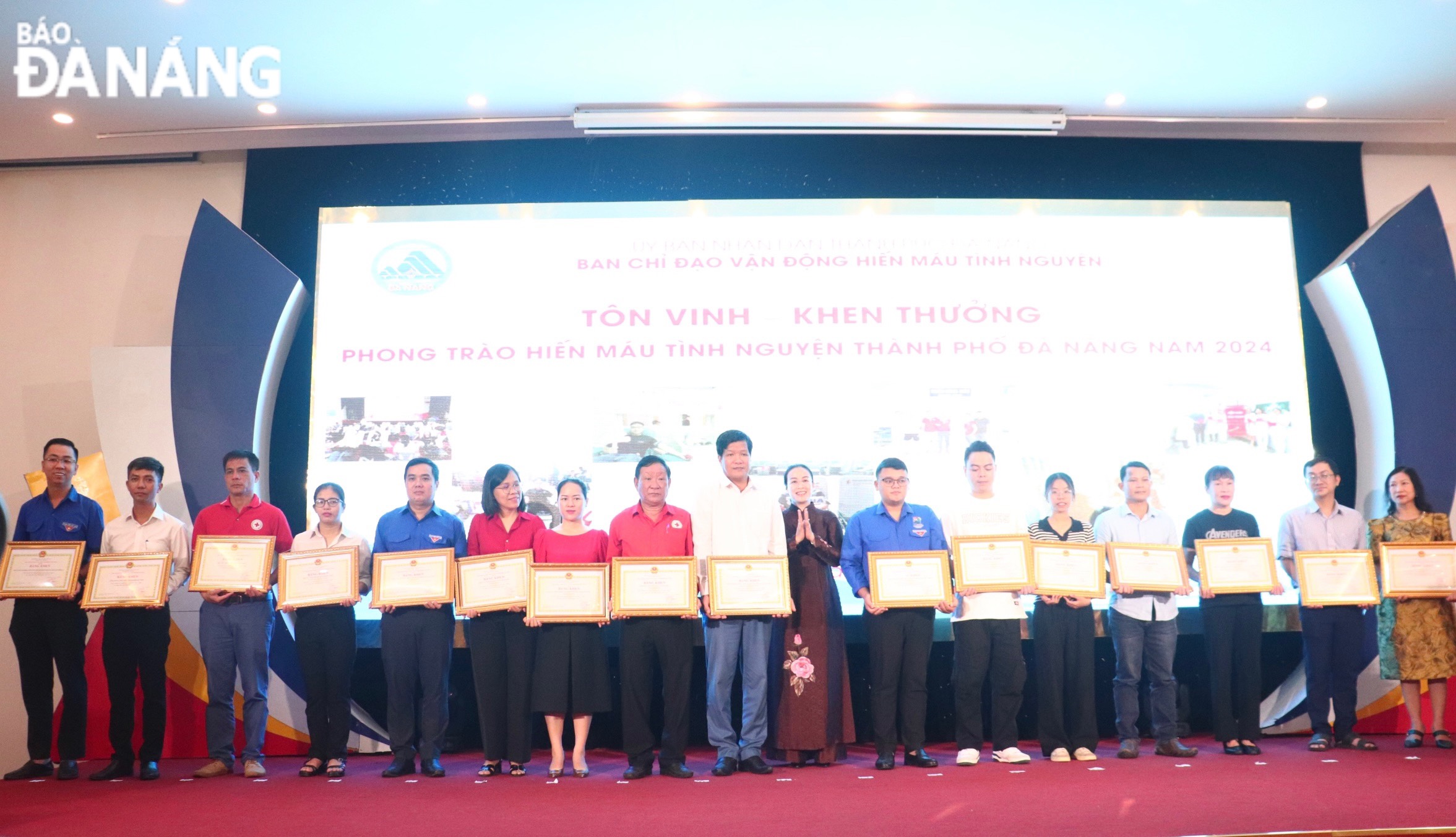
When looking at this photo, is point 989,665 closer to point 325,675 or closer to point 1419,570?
point 1419,570

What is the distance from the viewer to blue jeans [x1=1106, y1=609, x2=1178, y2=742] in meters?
4.62

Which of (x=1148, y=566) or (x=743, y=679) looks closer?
(x=743, y=679)

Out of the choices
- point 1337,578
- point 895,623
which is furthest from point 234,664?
point 1337,578

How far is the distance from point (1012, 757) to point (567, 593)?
2084 mm

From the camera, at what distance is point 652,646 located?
4312 mm

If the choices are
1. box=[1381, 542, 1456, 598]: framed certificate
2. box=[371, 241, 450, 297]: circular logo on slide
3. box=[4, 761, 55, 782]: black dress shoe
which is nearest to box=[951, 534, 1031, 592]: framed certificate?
box=[1381, 542, 1456, 598]: framed certificate

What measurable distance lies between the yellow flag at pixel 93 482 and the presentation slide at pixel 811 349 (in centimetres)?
104

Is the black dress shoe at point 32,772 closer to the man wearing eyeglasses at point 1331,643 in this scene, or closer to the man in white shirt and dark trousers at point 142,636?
the man in white shirt and dark trousers at point 142,636

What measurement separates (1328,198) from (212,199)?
675 cm

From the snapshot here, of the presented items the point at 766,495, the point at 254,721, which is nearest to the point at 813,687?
the point at 766,495

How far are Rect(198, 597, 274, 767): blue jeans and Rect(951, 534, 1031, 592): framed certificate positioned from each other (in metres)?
3.16

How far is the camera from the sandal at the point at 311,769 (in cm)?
435

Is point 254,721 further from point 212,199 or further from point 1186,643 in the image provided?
→ point 1186,643

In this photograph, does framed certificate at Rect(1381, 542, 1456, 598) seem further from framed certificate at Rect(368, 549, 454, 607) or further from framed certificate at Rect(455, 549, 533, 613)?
framed certificate at Rect(368, 549, 454, 607)
